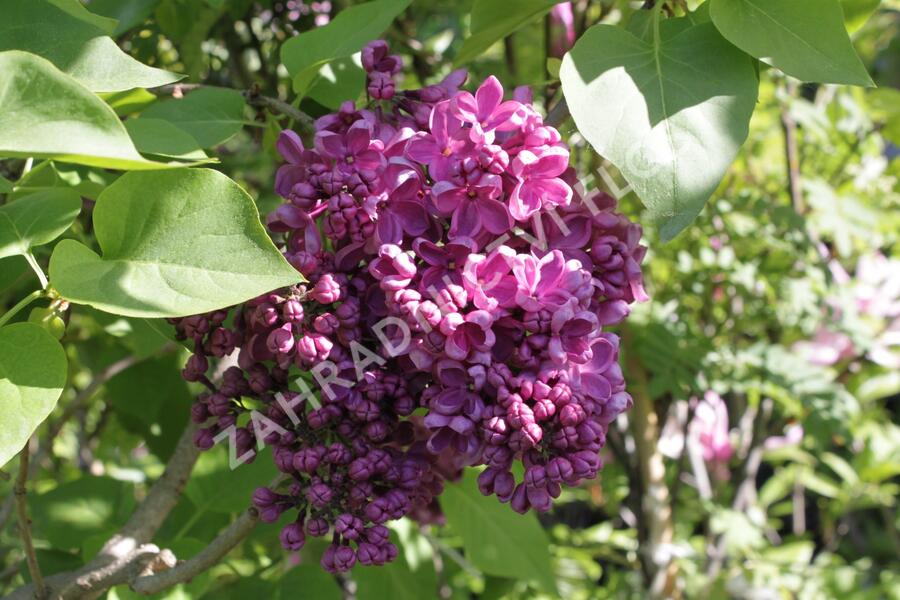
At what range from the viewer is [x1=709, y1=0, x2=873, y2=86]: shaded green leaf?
2.23 feet

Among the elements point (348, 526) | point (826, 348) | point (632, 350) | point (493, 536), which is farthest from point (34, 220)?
point (826, 348)

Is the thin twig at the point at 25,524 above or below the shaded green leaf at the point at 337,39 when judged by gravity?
below

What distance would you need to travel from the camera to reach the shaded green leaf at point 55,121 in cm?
48

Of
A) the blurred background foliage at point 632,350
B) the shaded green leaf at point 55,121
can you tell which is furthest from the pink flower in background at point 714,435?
the shaded green leaf at point 55,121

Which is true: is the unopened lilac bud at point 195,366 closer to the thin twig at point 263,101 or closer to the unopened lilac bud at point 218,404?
the unopened lilac bud at point 218,404

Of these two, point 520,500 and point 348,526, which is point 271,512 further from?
point 520,500

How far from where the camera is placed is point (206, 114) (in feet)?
2.68

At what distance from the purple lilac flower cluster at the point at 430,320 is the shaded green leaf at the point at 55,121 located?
182mm

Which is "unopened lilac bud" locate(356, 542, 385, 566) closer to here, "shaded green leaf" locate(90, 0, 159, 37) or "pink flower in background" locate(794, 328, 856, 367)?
"shaded green leaf" locate(90, 0, 159, 37)

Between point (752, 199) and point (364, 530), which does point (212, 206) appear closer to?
point (364, 530)

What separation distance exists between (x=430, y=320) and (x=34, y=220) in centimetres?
30

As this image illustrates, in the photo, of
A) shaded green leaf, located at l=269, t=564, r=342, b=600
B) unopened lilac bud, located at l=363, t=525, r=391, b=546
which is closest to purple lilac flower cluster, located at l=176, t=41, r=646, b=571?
unopened lilac bud, located at l=363, t=525, r=391, b=546

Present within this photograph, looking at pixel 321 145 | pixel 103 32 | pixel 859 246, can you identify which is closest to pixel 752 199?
Answer: pixel 859 246

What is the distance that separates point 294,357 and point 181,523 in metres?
0.60
